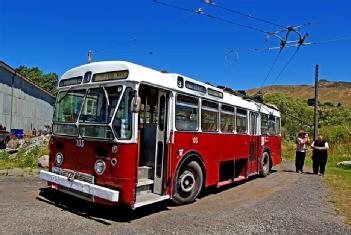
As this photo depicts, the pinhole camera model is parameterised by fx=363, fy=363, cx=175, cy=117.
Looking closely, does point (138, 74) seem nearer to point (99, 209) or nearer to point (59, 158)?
point (59, 158)

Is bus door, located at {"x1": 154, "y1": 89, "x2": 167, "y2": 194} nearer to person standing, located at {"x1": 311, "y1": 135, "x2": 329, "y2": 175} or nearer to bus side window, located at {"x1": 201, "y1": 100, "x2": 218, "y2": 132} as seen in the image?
bus side window, located at {"x1": 201, "y1": 100, "x2": 218, "y2": 132}

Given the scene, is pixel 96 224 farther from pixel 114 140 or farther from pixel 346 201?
pixel 346 201

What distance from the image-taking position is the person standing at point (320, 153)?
1508 centimetres

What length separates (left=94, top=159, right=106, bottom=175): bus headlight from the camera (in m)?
6.72

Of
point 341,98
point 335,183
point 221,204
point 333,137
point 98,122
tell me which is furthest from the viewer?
point 341,98

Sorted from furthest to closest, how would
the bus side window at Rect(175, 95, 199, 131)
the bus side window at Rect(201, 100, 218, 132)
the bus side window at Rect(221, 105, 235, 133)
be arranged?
1. the bus side window at Rect(221, 105, 235, 133)
2. the bus side window at Rect(201, 100, 218, 132)
3. the bus side window at Rect(175, 95, 199, 131)

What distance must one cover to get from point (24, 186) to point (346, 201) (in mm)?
8500

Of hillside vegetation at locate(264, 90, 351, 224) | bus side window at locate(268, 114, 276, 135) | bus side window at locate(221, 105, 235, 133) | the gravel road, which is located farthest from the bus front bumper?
bus side window at locate(268, 114, 276, 135)

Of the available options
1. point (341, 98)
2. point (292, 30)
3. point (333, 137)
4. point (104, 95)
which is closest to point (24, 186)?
point (104, 95)

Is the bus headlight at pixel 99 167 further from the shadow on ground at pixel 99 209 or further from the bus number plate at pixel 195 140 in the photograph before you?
the bus number plate at pixel 195 140

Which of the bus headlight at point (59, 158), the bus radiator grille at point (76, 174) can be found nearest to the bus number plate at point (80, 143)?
the bus radiator grille at point (76, 174)

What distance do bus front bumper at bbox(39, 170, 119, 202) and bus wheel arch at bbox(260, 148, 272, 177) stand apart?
8.34 meters

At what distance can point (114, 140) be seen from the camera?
21.5 feet

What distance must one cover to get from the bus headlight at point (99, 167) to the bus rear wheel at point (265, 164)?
8.31 m
